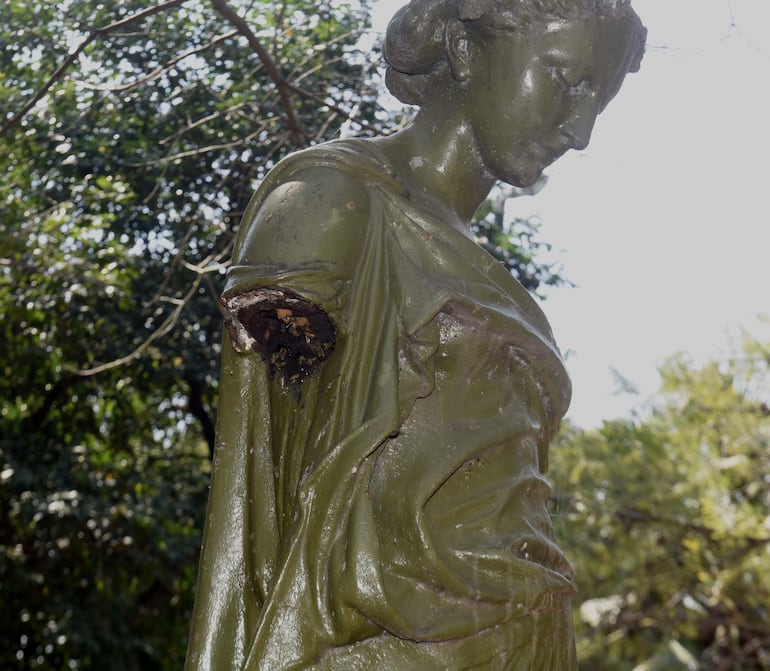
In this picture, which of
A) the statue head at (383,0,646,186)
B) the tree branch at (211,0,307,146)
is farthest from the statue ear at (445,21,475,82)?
the tree branch at (211,0,307,146)

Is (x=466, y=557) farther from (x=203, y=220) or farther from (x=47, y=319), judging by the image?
(x=47, y=319)

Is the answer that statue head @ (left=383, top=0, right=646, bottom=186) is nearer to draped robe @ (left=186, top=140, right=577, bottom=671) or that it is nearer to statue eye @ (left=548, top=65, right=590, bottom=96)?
statue eye @ (left=548, top=65, right=590, bottom=96)

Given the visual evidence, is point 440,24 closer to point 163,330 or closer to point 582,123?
point 582,123

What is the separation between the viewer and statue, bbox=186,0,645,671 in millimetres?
1889

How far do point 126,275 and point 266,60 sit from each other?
96.7 inches

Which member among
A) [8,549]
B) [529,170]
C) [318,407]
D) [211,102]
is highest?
[211,102]

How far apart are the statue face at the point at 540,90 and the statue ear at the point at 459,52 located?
0.02m

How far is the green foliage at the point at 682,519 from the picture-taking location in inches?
423

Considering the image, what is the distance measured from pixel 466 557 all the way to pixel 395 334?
0.41m

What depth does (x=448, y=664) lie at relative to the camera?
188 cm

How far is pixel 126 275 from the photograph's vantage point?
6977mm

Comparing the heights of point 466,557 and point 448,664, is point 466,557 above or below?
above

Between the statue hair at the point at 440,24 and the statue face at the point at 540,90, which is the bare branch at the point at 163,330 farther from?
the statue face at the point at 540,90

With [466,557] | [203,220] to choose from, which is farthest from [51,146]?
[466,557]
